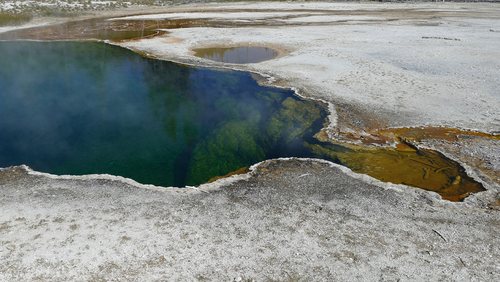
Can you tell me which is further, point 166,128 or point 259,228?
point 166,128

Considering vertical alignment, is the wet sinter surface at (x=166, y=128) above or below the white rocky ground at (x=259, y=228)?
above

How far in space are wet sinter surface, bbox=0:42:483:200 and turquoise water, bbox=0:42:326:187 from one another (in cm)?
3

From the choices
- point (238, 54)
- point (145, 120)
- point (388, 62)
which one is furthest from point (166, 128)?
point (388, 62)

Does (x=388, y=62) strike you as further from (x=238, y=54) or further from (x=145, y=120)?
(x=145, y=120)

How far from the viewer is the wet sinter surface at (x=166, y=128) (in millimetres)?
6918

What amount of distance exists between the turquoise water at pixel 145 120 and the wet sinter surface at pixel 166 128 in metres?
0.03

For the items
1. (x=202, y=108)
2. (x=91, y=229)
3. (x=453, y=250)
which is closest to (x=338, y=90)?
(x=202, y=108)

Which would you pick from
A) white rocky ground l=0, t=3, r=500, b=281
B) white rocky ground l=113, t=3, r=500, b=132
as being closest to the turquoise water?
white rocky ground l=0, t=3, r=500, b=281

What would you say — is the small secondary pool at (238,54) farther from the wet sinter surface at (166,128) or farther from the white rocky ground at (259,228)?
the white rocky ground at (259,228)

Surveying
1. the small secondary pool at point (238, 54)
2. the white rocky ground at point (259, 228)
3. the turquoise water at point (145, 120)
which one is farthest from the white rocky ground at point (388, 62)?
the turquoise water at point (145, 120)

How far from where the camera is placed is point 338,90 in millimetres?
10680

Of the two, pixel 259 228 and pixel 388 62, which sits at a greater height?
pixel 388 62

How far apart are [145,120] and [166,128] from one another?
91cm

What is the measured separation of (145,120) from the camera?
31.4 ft
